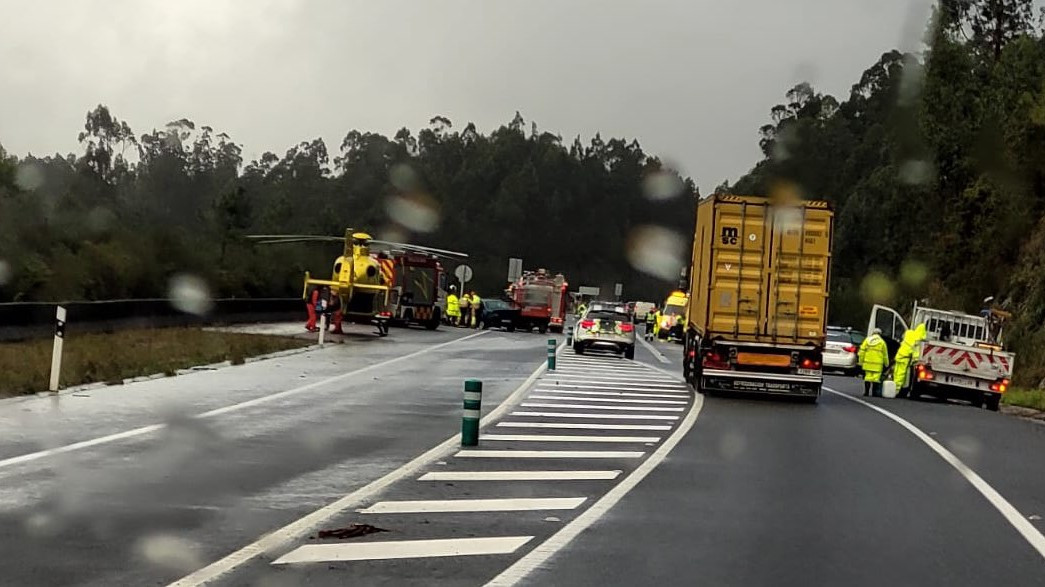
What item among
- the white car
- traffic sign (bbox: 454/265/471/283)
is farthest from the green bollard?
traffic sign (bbox: 454/265/471/283)

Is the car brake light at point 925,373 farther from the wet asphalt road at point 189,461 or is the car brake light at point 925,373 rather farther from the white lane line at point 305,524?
the white lane line at point 305,524

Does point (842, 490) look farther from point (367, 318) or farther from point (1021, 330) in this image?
point (367, 318)

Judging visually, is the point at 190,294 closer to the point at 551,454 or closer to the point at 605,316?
the point at 605,316

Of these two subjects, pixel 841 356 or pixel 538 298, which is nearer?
pixel 841 356

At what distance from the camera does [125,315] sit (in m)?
37.6

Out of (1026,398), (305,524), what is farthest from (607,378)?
(305,524)

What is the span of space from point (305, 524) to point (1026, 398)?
85.6 ft

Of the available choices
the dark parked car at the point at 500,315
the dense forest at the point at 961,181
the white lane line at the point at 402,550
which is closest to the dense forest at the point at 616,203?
the dense forest at the point at 961,181

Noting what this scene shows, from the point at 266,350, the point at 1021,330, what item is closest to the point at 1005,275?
the point at 1021,330

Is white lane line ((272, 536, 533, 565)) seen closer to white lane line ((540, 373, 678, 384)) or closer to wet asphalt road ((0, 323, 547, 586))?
wet asphalt road ((0, 323, 547, 586))

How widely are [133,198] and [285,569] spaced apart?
147 metres

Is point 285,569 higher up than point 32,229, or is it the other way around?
point 32,229

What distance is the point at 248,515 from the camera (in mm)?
10375

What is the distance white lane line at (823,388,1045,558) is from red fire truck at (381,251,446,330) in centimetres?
3277
